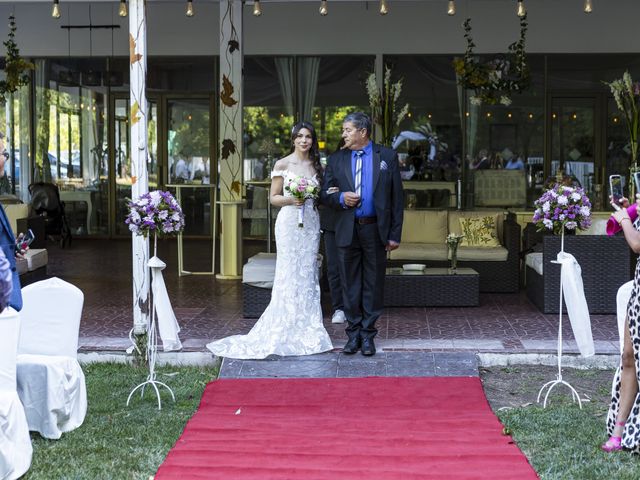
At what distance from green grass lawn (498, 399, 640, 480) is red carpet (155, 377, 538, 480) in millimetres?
123

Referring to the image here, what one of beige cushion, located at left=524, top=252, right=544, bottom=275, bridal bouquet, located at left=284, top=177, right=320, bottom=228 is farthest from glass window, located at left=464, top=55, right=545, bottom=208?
bridal bouquet, located at left=284, top=177, right=320, bottom=228

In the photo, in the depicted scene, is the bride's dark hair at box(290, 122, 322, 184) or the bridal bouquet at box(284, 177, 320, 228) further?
the bride's dark hair at box(290, 122, 322, 184)

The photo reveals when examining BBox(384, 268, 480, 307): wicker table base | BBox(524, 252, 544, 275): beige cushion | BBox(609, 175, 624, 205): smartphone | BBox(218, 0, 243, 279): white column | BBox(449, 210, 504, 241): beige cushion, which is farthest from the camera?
BBox(218, 0, 243, 279): white column

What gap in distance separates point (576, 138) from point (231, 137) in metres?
6.61

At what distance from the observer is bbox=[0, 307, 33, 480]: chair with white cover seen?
490 centimetres

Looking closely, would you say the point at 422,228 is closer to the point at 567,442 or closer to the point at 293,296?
the point at 293,296

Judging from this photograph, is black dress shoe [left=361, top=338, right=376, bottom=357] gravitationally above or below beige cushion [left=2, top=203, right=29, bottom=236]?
below

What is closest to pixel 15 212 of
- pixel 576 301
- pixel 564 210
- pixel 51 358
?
pixel 51 358

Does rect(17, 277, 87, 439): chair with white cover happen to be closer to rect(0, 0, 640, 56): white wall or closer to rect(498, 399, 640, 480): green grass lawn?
rect(498, 399, 640, 480): green grass lawn

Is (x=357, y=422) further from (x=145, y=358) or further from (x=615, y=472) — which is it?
(x=145, y=358)

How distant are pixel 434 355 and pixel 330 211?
1.59 metres

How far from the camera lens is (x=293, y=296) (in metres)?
7.84

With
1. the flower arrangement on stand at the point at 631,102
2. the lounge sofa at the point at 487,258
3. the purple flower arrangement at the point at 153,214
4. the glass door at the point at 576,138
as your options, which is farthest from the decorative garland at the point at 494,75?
the purple flower arrangement at the point at 153,214

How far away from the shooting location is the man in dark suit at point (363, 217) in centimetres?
737
